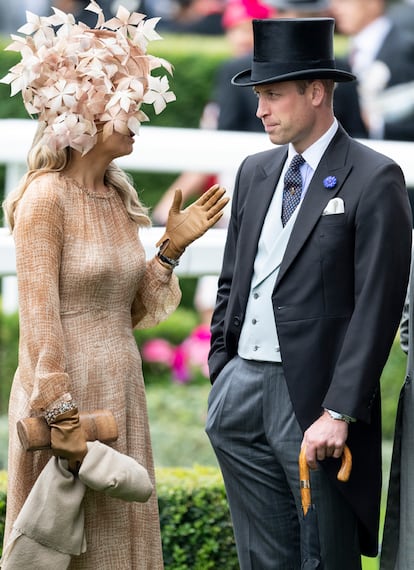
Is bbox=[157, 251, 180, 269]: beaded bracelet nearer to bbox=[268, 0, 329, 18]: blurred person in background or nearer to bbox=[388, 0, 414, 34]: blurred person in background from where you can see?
bbox=[388, 0, 414, 34]: blurred person in background

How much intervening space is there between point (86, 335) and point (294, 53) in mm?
1061

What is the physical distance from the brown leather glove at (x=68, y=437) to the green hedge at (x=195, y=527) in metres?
1.16

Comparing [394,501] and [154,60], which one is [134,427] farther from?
[154,60]

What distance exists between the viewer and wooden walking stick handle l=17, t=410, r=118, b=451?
4.06 m

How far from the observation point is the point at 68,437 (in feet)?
13.4

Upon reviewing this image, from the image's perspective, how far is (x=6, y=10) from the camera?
14422mm

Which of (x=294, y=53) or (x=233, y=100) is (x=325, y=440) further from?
(x=233, y=100)

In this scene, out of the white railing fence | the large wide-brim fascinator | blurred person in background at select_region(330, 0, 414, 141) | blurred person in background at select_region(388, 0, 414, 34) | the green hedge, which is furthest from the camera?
blurred person in background at select_region(388, 0, 414, 34)

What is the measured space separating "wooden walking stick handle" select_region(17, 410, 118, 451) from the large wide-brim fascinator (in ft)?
2.60

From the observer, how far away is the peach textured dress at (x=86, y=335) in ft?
13.5

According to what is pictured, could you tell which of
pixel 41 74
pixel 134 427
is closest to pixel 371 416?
pixel 134 427

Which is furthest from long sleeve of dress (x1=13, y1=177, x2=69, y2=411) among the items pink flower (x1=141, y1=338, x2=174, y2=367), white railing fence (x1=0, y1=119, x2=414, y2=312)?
pink flower (x1=141, y1=338, x2=174, y2=367)

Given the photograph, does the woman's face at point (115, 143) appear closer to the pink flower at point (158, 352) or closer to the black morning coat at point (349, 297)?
the black morning coat at point (349, 297)

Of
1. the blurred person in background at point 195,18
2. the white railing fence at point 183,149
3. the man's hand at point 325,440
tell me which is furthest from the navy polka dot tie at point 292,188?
the blurred person in background at point 195,18
